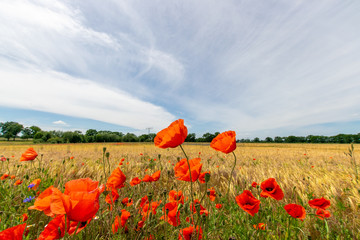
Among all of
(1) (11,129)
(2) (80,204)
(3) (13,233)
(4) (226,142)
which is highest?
(1) (11,129)

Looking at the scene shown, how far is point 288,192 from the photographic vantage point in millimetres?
2381

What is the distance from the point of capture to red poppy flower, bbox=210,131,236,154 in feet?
3.85

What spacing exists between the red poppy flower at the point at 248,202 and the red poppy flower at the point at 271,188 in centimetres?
9

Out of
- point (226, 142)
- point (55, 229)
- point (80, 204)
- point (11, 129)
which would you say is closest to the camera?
point (80, 204)

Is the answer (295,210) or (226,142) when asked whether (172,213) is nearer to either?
(226,142)

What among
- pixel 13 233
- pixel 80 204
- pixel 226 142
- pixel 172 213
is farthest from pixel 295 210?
pixel 13 233

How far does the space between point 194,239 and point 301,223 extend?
4.15 ft

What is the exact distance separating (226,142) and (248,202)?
0.56m

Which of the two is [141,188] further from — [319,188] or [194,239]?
[319,188]

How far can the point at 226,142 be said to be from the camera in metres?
1.20

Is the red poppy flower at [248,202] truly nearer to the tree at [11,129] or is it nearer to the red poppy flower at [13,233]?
the red poppy flower at [13,233]

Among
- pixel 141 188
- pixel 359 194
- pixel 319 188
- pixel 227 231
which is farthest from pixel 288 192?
pixel 141 188

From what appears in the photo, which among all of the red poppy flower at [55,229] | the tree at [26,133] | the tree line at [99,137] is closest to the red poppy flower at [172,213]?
the red poppy flower at [55,229]

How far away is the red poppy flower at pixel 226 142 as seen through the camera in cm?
→ 117
